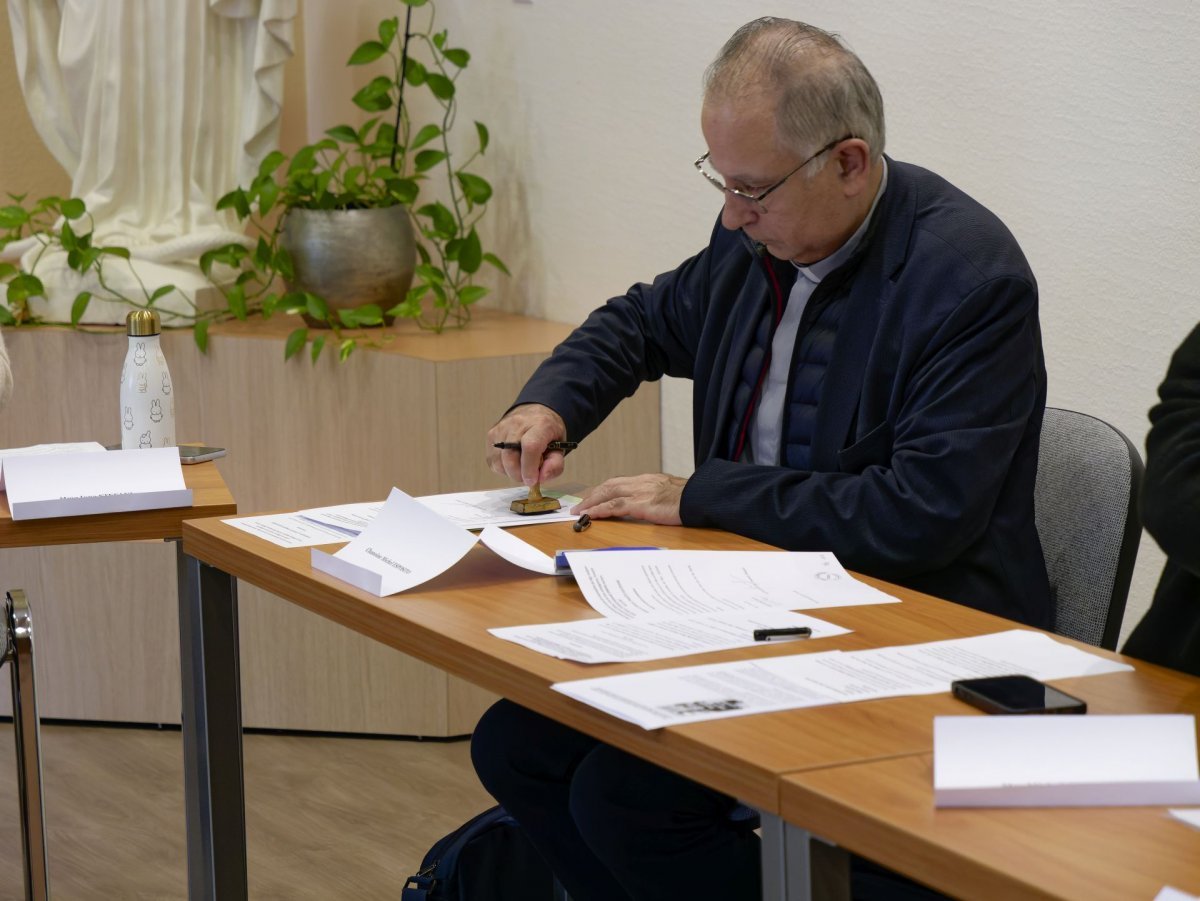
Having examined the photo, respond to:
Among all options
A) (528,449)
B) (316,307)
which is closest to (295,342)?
(316,307)

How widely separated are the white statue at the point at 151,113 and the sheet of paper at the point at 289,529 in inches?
63.1

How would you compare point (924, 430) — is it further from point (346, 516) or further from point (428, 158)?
point (428, 158)

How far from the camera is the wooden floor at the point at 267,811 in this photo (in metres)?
2.58

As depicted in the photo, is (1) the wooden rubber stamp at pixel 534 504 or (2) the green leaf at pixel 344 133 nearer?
(1) the wooden rubber stamp at pixel 534 504

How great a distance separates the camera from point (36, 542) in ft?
6.21

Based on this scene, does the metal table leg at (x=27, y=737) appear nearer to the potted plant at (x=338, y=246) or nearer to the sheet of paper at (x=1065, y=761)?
the potted plant at (x=338, y=246)

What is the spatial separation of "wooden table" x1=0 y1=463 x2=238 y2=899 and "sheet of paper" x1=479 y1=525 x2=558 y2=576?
0.43 m

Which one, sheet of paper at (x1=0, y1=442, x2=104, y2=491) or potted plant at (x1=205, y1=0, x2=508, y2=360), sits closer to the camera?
sheet of paper at (x1=0, y1=442, x2=104, y2=491)

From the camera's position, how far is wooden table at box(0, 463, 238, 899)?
6.25ft

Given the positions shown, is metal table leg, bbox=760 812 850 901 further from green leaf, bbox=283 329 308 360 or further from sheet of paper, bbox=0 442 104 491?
green leaf, bbox=283 329 308 360

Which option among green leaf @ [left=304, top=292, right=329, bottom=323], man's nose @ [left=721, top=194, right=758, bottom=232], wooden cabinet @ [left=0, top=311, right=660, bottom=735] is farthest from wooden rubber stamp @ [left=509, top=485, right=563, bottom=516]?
green leaf @ [left=304, top=292, right=329, bottom=323]

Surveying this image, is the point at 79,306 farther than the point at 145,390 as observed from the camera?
Yes

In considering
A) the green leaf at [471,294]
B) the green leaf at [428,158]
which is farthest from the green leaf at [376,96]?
the green leaf at [471,294]

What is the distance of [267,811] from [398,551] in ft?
4.69
